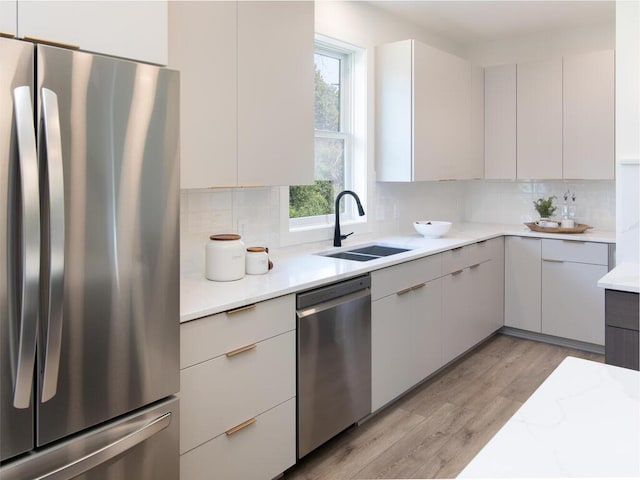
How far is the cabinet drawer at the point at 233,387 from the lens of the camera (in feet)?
6.24

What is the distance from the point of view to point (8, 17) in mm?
1423

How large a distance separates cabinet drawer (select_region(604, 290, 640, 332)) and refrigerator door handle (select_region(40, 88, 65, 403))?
7.23 ft

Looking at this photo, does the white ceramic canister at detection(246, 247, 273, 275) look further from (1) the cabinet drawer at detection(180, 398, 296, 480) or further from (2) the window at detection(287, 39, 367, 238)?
Result: (2) the window at detection(287, 39, 367, 238)

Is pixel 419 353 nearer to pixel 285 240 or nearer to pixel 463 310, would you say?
pixel 463 310

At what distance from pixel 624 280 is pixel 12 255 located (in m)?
2.44

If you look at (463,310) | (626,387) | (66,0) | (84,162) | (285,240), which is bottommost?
(463,310)

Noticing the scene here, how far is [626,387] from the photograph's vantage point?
1.21m

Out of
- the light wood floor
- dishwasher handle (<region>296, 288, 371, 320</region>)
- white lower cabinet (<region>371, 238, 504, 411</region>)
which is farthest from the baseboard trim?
dishwasher handle (<region>296, 288, 371, 320</region>)

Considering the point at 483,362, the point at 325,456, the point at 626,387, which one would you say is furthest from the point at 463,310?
the point at 626,387

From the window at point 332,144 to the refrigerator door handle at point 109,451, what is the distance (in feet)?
5.90

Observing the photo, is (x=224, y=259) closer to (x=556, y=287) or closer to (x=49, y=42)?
(x=49, y=42)

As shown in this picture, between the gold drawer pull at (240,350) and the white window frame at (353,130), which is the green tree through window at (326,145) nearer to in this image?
the white window frame at (353,130)

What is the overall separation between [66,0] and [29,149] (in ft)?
1.86

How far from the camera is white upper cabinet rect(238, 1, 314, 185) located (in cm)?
244
